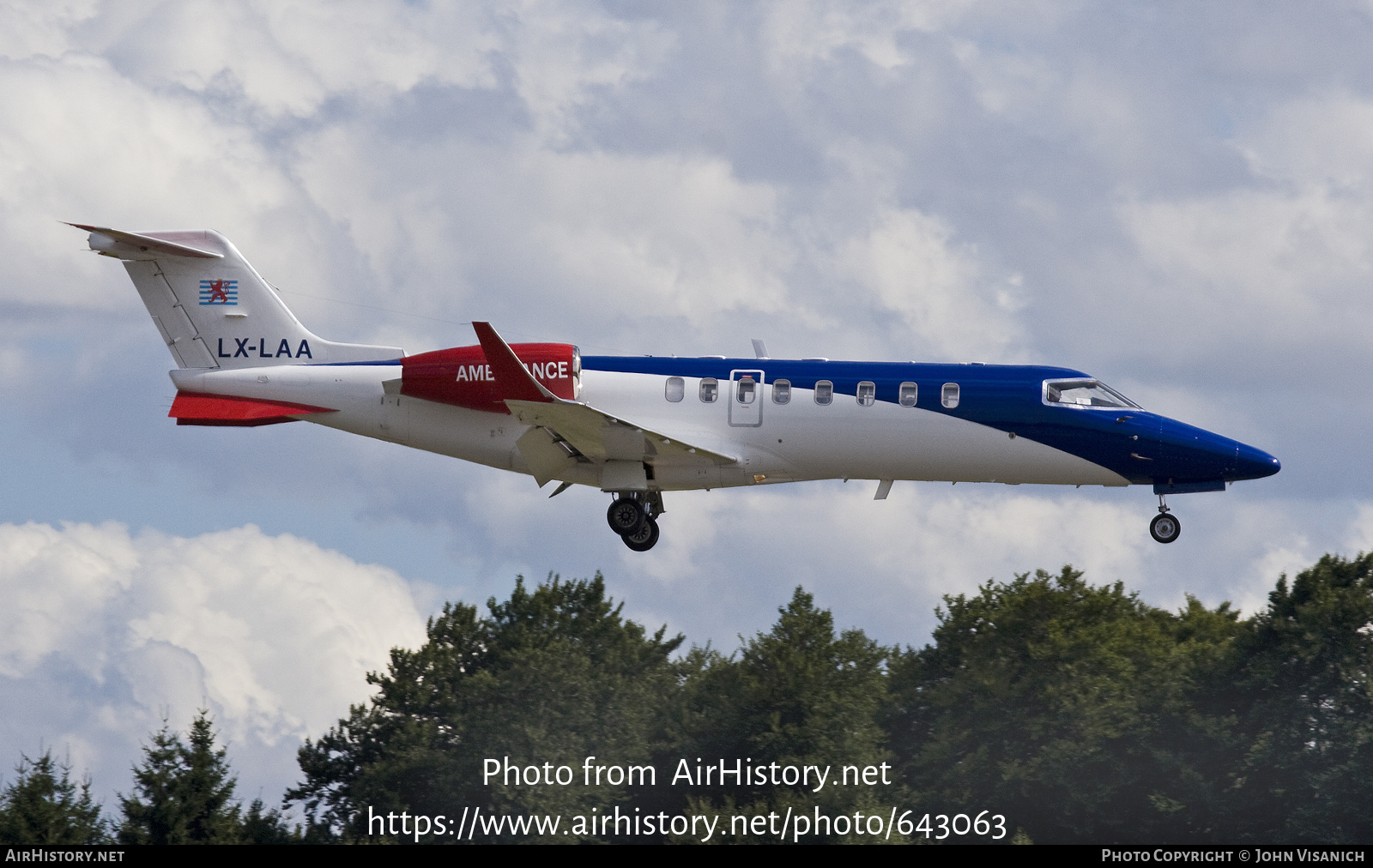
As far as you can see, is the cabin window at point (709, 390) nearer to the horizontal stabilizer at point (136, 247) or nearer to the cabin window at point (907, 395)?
the cabin window at point (907, 395)

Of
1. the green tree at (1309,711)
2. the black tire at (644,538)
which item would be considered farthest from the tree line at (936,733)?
the black tire at (644,538)

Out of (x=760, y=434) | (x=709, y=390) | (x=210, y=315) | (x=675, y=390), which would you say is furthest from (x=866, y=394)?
(x=210, y=315)

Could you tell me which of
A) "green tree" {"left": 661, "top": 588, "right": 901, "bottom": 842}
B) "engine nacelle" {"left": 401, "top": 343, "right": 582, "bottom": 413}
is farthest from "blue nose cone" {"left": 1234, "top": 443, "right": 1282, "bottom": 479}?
"green tree" {"left": 661, "top": 588, "right": 901, "bottom": 842}

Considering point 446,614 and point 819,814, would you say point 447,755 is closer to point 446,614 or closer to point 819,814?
point 446,614

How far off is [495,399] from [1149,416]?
Answer: 1270cm

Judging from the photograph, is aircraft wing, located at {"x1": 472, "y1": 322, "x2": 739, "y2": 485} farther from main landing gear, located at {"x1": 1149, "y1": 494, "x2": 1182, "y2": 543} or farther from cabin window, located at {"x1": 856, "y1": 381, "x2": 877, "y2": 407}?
main landing gear, located at {"x1": 1149, "y1": 494, "x2": 1182, "y2": 543}

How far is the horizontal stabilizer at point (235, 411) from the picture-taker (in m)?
33.5

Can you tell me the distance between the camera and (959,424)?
3191cm

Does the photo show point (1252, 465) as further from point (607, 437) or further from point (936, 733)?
point (936, 733)

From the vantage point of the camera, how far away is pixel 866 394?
31812 millimetres

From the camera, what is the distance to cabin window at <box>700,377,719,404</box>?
32031 millimetres

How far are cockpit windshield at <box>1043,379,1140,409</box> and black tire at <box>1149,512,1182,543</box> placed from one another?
7.41 feet

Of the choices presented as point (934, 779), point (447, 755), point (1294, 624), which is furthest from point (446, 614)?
point (1294, 624)

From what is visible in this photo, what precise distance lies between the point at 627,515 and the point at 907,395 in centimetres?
602
